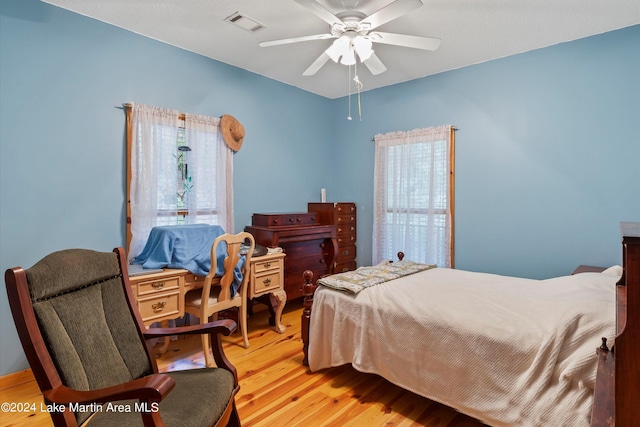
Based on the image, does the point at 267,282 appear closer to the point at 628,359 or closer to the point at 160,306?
the point at 160,306

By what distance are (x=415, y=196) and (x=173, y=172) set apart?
2689 millimetres

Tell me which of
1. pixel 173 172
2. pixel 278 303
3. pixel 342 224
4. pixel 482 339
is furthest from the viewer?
pixel 342 224

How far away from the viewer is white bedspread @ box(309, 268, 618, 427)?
1439 mm

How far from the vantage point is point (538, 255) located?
317cm

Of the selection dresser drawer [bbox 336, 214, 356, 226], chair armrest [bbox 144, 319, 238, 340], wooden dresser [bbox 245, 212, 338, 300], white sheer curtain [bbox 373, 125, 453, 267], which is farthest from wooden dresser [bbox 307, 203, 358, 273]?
chair armrest [bbox 144, 319, 238, 340]

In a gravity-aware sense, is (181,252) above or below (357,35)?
below

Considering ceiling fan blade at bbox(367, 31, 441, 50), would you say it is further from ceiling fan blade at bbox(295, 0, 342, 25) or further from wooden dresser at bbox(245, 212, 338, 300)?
wooden dresser at bbox(245, 212, 338, 300)

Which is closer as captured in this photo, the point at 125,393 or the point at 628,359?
the point at 628,359

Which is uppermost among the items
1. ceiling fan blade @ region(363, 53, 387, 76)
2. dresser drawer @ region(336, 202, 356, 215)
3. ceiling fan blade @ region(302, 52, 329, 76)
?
ceiling fan blade @ region(363, 53, 387, 76)

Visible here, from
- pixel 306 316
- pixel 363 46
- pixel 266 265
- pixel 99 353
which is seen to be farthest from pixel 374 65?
pixel 99 353

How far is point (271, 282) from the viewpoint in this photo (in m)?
3.17

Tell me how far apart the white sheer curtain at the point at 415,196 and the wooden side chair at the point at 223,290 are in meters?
2.03

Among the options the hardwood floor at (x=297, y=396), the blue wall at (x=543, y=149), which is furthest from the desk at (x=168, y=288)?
the blue wall at (x=543, y=149)

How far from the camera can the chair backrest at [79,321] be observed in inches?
Result: 43.2
